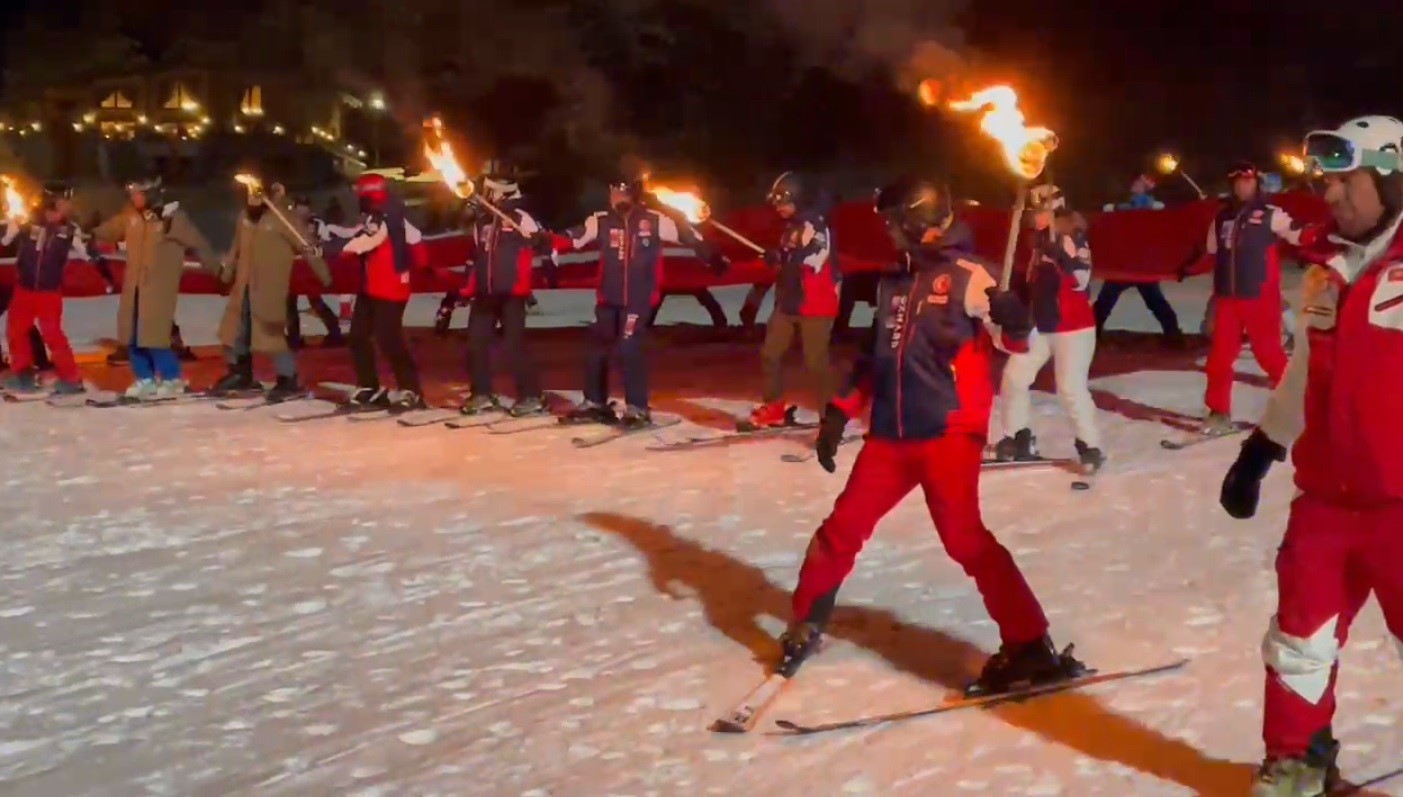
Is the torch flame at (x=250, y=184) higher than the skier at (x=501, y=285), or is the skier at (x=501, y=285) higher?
the torch flame at (x=250, y=184)

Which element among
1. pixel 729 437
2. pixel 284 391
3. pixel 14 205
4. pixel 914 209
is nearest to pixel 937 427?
pixel 914 209

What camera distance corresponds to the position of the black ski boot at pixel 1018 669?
478 cm

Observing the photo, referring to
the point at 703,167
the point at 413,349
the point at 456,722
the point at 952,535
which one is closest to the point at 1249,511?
the point at 952,535

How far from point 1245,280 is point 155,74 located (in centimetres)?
4103

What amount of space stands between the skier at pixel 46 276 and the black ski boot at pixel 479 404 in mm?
3595

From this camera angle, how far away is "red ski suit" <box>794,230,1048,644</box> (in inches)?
186

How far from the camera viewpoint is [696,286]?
58.0 feet

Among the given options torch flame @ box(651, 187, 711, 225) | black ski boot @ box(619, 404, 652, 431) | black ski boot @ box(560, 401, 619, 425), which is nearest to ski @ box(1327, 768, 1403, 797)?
torch flame @ box(651, 187, 711, 225)

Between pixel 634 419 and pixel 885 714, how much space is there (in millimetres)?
5789

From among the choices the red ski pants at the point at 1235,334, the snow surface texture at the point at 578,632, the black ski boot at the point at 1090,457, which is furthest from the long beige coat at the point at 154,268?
the red ski pants at the point at 1235,334

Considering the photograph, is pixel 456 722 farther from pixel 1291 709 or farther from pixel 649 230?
pixel 649 230

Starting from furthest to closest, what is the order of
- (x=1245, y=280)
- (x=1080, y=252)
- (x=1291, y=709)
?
(x=1245, y=280), (x=1080, y=252), (x=1291, y=709)

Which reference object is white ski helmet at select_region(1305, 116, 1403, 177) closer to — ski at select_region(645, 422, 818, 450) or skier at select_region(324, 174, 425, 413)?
ski at select_region(645, 422, 818, 450)

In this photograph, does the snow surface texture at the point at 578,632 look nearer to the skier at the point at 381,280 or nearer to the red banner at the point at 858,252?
the skier at the point at 381,280
